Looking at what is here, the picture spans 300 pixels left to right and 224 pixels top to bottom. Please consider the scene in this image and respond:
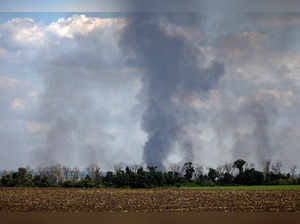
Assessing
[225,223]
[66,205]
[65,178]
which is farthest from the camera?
[65,178]

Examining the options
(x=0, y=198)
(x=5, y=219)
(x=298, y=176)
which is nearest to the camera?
(x=5, y=219)

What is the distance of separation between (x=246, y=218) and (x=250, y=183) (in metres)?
22.2

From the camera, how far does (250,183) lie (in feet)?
109

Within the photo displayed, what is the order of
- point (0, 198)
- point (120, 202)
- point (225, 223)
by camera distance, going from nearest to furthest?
point (225, 223) → point (120, 202) → point (0, 198)

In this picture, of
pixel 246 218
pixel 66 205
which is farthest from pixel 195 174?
pixel 246 218

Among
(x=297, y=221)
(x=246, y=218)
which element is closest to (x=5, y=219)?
(x=246, y=218)

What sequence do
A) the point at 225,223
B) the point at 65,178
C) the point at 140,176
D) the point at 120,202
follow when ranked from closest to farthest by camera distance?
1. the point at 225,223
2. the point at 120,202
3. the point at 140,176
4. the point at 65,178

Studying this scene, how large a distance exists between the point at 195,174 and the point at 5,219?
23445mm

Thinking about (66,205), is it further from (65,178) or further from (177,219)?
(65,178)

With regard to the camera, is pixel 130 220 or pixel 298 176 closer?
pixel 130 220

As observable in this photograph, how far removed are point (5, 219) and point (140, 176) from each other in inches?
707

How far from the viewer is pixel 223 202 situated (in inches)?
691

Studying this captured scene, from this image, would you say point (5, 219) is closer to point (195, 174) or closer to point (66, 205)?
point (66, 205)

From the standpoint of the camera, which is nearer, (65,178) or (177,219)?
(177,219)
